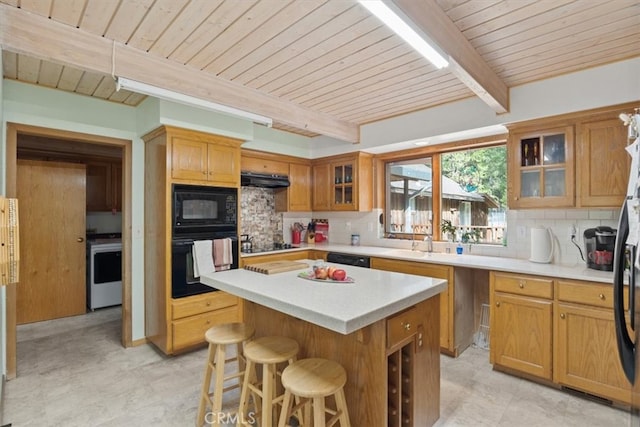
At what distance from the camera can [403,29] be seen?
164cm

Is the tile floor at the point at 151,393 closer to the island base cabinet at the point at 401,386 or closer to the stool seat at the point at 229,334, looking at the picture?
the island base cabinet at the point at 401,386

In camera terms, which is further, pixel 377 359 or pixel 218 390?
pixel 218 390

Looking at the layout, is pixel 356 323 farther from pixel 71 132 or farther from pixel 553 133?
pixel 71 132

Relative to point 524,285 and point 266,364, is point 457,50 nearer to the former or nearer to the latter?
point 524,285

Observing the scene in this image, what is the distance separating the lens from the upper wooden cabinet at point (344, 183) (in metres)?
4.14

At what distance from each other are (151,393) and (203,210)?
64.4 inches

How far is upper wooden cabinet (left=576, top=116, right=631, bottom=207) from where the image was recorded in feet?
7.78

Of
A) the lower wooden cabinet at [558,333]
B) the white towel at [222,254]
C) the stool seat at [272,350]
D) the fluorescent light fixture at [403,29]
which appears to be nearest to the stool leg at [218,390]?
the stool seat at [272,350]

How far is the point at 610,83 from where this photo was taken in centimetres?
240

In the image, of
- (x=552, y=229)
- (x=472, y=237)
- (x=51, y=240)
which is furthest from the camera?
(x=51, y=240)

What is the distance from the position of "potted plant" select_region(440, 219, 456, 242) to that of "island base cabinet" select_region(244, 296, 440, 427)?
1.70 metres

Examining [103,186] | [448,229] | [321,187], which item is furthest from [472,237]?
[103,186]

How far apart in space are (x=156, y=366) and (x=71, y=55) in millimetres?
2561

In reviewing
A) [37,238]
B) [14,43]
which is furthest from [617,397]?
[37,238]
